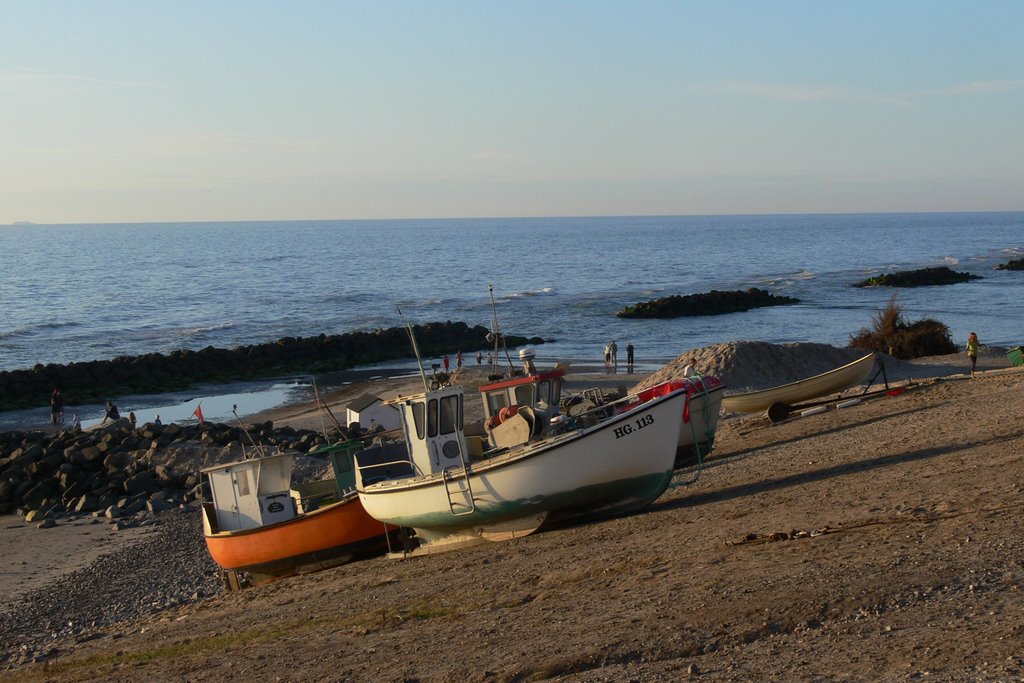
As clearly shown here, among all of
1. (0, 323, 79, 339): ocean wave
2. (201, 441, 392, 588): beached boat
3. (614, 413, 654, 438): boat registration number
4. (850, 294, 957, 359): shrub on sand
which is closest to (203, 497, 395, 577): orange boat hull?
(201, 441, 392, 588): beached boat

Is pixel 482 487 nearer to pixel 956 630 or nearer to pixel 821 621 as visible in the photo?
pixel 821 621

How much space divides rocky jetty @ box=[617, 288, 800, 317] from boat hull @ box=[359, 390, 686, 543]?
5238cm

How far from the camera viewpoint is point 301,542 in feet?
58.8

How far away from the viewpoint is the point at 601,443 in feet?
51.1

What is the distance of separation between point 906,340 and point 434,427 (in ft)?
87.4

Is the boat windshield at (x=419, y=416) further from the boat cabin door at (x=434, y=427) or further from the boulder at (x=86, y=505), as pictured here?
the boulder at (x=86, y=505)

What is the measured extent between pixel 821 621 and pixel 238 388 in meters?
40.4

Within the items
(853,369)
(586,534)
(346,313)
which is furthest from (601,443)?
(346,313)

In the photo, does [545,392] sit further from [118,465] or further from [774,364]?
[774,364]

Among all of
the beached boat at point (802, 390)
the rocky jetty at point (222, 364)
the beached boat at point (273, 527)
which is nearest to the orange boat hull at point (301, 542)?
the beached boat at point (273, 527)

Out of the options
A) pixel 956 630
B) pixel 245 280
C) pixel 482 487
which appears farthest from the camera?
pixel 245 280

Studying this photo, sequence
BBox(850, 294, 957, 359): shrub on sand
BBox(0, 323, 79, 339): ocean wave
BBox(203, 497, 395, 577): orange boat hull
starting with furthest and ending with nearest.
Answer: BBox(0, 323, 79, 339): ocean wave, BBox(850, 294, 957, 359): shrub on sand, BBox(203, 497, 395, 577): orange boat hull

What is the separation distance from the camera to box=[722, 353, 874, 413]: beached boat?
83.5 feet

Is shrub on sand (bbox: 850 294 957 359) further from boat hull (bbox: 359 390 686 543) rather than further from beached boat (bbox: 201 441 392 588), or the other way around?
beached boat (bbox: 201 441 392 588)
